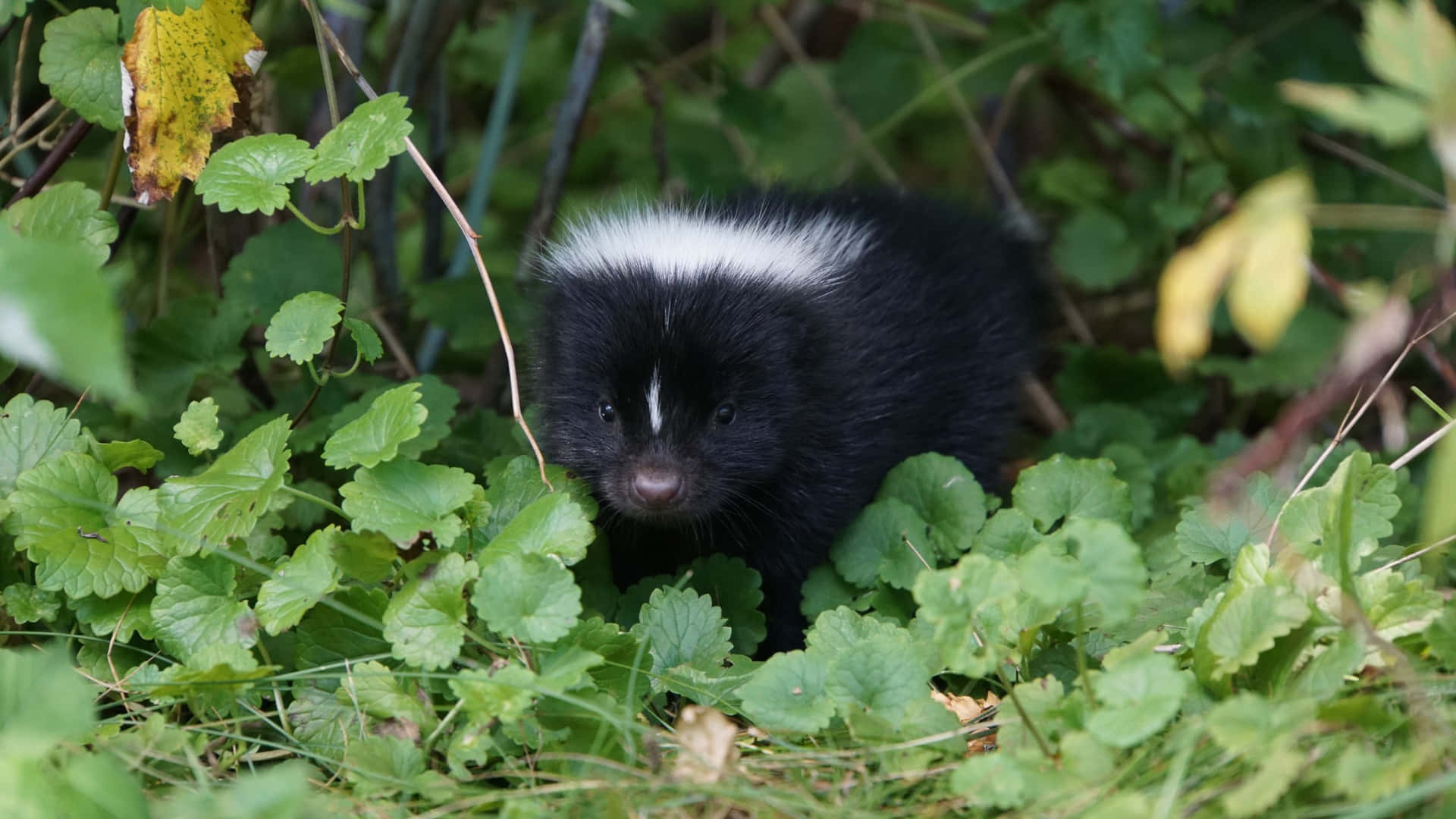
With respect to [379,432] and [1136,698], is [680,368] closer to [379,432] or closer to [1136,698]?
[379,432]

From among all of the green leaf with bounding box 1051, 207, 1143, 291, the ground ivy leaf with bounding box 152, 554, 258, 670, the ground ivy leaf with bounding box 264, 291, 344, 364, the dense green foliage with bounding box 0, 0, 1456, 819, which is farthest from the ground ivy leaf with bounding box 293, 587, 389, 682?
the green leaf with bounding box 1051, 207, 1143, 291

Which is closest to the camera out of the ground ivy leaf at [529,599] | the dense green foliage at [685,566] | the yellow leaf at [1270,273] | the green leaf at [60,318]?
the yellow leaf at [1270,273]

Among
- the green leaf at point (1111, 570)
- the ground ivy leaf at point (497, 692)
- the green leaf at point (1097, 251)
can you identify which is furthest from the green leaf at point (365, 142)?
Result: the green leaf at point (1097, 251)

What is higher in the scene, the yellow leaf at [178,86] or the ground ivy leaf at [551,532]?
the yellow leaf at [178,86]

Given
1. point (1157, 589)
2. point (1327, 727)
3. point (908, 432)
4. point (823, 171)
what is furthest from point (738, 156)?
point (1327, 727)

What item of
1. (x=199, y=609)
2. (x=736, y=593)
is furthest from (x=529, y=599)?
(x=736, y=593)

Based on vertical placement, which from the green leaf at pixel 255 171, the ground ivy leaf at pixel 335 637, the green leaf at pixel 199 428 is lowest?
the ground ivy leaf at pixel 335 637

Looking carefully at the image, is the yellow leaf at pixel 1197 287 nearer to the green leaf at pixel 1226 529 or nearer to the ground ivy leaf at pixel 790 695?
the ground ivy leaf at pixel 790 695

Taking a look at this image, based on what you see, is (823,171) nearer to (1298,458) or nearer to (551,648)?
(1298,458)
